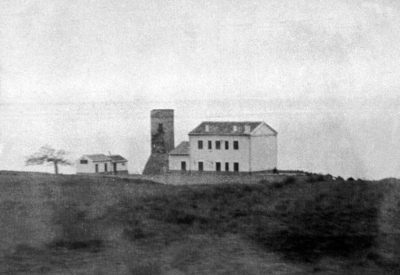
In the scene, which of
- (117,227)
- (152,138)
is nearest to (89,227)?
(117,227)

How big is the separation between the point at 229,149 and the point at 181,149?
268 cm

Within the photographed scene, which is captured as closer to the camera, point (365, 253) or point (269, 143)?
point (365, 253)

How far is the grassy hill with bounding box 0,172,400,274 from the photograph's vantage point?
11.3 metres

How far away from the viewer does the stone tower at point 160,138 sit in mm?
35250

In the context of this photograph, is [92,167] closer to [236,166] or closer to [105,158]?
[105,158]

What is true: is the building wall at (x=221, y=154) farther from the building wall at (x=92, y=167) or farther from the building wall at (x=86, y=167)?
the building wall at (x=86, y=167)

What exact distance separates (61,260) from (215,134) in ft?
73.8

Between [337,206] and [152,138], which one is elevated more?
[152,138]

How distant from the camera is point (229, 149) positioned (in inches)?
1293

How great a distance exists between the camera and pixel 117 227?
13.2 m

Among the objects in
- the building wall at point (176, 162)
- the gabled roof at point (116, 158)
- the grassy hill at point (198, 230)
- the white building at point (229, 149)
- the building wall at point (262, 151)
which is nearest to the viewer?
the grassy hill at point (198, 230)

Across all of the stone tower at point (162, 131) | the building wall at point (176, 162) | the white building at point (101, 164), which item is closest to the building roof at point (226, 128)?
the building wall at point (176, 162)

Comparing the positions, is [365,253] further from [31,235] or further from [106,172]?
[106,172]

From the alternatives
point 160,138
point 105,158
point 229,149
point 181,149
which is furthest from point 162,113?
point 229,149
